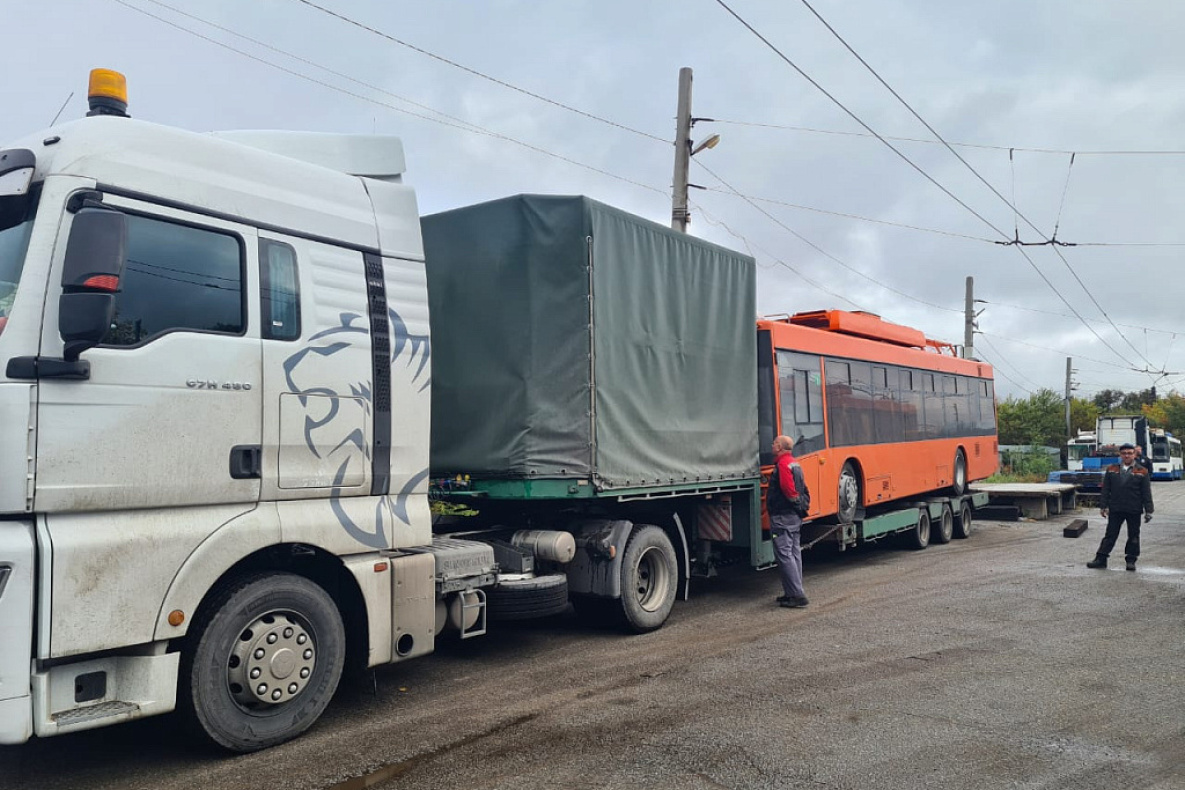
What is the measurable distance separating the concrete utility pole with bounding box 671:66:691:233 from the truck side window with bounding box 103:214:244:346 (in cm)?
1028

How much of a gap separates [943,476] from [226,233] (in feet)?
44.8

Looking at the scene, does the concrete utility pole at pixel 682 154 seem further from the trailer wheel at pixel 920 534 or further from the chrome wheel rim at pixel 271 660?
the chrome wheel rim at pixel 271 660

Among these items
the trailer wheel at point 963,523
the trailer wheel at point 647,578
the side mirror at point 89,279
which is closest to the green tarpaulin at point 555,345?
the trailer wheel at point 647,578

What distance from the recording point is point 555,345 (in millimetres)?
7098

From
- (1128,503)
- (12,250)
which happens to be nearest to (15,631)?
(12,250)

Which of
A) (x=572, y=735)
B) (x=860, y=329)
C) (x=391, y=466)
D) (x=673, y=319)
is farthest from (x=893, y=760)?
(x=860, y=329)

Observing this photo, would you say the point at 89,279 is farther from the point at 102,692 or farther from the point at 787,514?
the point at 787,514

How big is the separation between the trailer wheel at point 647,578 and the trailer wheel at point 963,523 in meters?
9.95

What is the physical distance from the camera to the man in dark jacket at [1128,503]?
1172cm

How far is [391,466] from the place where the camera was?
18.2 ft

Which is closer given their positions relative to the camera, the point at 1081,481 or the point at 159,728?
the point at 159,728

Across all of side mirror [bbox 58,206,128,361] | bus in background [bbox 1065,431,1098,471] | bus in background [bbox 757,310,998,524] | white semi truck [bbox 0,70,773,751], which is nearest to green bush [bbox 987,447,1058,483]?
bus in background [bbox 1065,431,1098,471]

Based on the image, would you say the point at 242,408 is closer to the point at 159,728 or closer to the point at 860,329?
the point at 159,728

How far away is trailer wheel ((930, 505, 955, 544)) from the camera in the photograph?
15422mm
